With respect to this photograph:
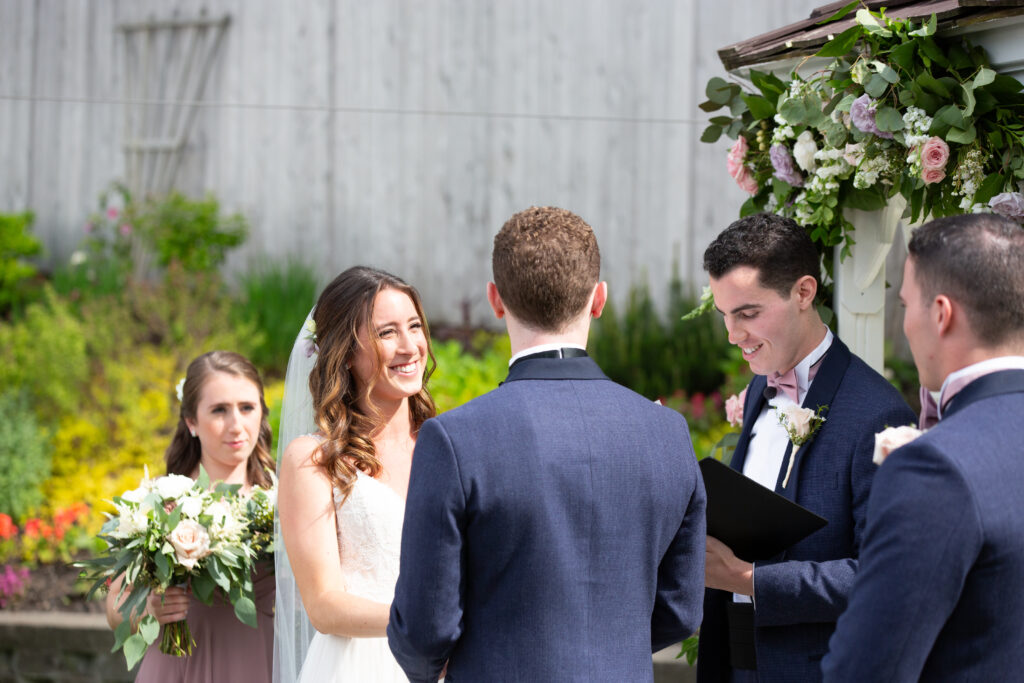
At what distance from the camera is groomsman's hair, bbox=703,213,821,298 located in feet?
9.25

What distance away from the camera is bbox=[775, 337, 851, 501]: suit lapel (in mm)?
2643

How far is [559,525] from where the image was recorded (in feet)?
6.63

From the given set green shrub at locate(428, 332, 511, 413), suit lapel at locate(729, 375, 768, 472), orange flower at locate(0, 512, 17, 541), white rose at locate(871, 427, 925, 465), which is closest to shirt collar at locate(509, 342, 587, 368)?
white rose at locate(871, 427, 925, 465)

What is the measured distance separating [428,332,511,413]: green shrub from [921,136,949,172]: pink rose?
13.6 feet

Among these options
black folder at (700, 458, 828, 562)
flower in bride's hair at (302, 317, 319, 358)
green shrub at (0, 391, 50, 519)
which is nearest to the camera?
black folder at (700, 458, 828, 562)

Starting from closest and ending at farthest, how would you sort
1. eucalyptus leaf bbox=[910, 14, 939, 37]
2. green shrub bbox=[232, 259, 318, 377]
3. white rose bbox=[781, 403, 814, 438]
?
white rose bbox=[781, 403, 814, 438]
eucalyptus leaf bbox=[910, 14, 939, 37]
green shrub bbox=[232, 259, 318, 377]

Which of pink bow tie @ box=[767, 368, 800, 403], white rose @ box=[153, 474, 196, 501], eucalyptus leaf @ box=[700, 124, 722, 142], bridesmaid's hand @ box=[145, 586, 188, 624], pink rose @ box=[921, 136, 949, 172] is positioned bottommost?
bridesmaid's hand @ box=[145, 586, 188, 624]

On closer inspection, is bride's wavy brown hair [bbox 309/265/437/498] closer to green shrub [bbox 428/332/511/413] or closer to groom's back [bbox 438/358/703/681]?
groom's back [bbox 438/358/703/681]

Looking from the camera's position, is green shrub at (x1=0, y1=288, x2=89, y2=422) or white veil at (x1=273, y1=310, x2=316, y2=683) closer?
white veil at (x1=273, y1=310, x2=316, y2=683)

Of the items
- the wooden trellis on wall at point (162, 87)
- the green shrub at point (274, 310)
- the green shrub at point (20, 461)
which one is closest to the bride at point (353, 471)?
the green shrub at point (20, 461)

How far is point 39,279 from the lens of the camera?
31.1 ft

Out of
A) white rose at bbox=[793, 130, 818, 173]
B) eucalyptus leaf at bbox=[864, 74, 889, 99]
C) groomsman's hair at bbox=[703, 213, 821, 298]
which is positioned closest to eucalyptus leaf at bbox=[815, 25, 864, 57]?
eucalyptus leaf at bbox=[864, 74, 889, 99]

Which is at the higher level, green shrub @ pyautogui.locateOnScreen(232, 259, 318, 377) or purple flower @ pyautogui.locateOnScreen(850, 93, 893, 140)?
purple flower @ pyautogui.locateOnScreen(850, 93, 893, 140)

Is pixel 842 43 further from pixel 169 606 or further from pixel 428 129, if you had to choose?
pixel 428 129
